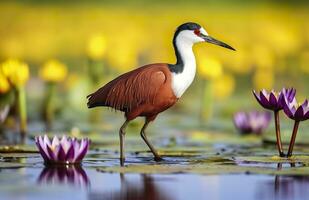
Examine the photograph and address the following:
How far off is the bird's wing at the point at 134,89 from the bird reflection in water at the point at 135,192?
1.73m

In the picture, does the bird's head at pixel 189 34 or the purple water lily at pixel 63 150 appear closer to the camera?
the purple water lily at pixel 63 150

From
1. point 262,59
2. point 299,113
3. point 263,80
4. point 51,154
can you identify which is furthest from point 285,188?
point 262,59

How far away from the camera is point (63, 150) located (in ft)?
27.7

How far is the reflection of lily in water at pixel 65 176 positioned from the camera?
7523 millimetres

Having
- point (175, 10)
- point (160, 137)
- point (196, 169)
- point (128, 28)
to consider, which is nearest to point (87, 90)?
point (160, 137)

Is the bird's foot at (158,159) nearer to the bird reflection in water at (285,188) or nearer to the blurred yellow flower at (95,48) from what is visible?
the bird reflection in water at (285,188)

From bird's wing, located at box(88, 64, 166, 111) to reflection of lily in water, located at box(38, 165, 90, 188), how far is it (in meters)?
1.02

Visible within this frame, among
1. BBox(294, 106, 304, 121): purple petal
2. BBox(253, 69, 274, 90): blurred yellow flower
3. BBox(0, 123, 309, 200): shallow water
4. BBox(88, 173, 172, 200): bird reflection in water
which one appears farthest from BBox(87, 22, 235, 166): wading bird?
BBox(253, 69, 274, 90): blurred yellow flower

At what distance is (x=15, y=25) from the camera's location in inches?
979

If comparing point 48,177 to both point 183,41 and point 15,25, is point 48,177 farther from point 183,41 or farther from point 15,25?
point 15,25

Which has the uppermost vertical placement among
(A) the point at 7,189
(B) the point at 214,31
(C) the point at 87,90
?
(B) the point at 214,31

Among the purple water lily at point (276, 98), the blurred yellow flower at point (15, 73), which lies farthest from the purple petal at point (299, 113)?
the blurred yellow flower at point (15, 73)

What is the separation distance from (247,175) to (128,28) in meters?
17.0

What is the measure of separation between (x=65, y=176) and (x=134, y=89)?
161 centimetres
